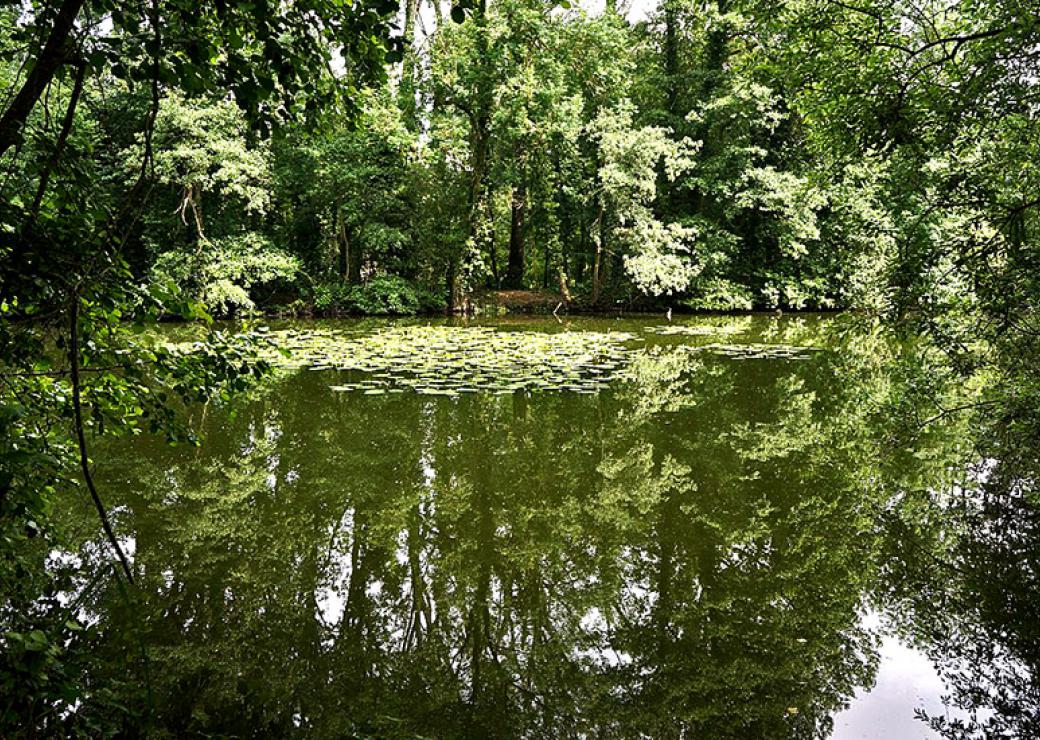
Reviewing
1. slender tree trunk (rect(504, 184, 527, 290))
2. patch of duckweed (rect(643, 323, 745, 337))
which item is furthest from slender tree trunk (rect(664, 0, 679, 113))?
patch of duckweed (rect(643, 323, 745, 337))

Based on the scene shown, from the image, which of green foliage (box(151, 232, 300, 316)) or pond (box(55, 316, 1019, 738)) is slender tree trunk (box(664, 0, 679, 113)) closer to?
green foliage (box(151, 232, 300, 316))

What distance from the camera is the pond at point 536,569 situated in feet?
8.89

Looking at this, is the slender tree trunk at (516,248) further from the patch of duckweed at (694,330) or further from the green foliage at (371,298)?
the patch of duckweed at (694,330)

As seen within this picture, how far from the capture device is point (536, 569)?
3.86m

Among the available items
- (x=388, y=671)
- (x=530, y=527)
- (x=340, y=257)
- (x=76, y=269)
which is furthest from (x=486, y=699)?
(x=340, y=257)

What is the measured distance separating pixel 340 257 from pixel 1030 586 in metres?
19.3

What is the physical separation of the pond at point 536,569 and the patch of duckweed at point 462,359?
2.98ft

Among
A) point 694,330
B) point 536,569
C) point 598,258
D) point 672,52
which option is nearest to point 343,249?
point 598,258

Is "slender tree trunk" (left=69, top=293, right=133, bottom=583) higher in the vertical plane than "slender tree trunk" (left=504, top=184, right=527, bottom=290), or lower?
lower

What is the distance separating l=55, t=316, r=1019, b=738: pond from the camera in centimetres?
271

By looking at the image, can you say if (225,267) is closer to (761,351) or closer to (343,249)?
(343,249)

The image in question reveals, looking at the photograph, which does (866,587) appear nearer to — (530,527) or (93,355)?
(530,527)

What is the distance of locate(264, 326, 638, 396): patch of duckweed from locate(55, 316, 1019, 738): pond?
2.98 feet

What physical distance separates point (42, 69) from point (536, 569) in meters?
3.24
